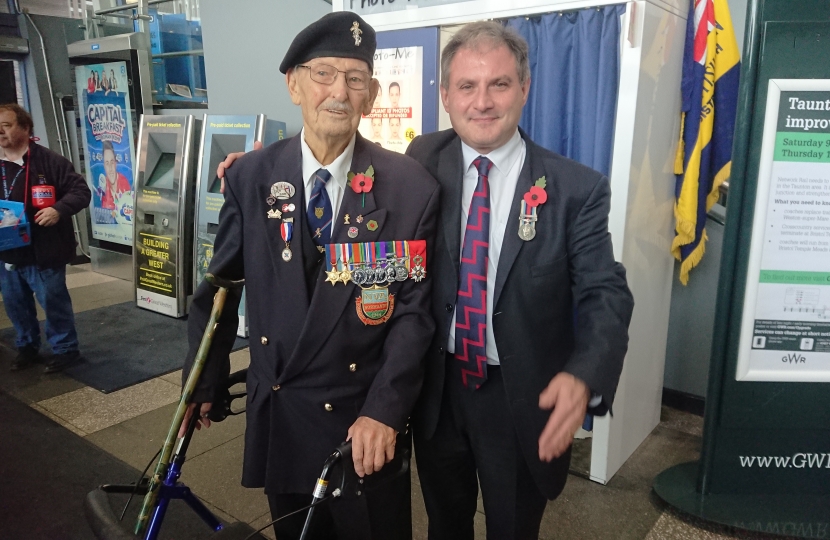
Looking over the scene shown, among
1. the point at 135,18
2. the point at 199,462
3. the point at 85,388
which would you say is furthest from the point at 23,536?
the point at 135,18

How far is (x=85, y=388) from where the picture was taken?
405 cm

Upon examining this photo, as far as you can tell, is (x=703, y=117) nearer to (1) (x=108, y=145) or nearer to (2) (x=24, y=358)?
(2) (x=24, y=358)

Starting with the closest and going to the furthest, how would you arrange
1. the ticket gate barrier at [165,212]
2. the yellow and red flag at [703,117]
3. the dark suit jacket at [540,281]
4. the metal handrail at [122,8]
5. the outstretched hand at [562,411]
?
1. the outstretched hand at [562,411]
2. the dark suit jacket at [540,281]
3. the yellow and red flag at [703,117]
4. the ticket gate barrier at [165,212]
5. the metal handrail at [122,8]

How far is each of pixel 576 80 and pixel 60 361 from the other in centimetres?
408

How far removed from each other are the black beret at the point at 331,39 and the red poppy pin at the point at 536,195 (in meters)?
0.56

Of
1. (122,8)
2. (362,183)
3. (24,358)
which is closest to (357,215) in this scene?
(362,183)

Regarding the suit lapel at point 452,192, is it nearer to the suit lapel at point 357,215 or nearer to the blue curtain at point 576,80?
the suit lapel at point 357,215

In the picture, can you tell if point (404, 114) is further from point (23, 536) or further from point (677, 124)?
point (23, 536)

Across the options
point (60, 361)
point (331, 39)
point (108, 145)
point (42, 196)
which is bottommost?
point (60, 361)

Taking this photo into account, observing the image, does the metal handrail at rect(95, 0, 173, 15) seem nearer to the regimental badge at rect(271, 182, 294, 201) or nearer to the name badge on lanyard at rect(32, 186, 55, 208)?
the name badge on lanyard at rect(32, 186, 55, 208)

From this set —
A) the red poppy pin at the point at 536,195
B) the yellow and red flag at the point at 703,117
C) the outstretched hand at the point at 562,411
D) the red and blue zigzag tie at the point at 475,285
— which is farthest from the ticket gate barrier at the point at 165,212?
the outstretched hand at the point at 562,411

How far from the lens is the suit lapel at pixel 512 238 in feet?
5.09

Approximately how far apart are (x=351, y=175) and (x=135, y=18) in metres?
6.17

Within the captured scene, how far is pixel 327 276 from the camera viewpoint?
4.75 feet
